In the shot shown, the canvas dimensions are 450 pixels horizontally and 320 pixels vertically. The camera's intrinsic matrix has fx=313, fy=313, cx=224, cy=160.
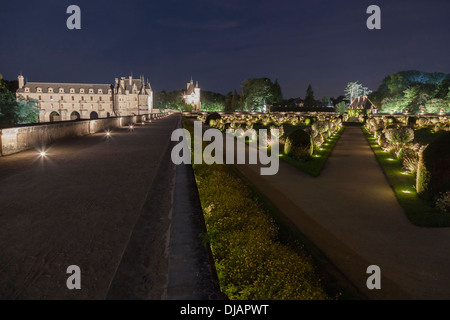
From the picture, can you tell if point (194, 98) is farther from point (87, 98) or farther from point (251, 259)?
point (251, 259)

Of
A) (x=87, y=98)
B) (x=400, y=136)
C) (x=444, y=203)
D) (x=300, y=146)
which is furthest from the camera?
(x=87, y=98)

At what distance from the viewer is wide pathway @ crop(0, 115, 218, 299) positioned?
3.49m

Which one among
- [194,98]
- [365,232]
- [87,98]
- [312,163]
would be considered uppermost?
[194,98]

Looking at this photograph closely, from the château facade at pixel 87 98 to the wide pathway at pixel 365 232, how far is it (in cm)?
9548

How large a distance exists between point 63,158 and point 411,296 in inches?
475

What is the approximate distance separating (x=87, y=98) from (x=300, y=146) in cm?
9796

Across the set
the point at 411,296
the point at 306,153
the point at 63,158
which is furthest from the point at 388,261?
A: the point at 63,158

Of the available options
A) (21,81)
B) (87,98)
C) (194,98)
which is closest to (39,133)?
(87,98)

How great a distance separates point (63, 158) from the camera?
40.2 ft

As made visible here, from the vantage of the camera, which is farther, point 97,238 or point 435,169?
point 435,169

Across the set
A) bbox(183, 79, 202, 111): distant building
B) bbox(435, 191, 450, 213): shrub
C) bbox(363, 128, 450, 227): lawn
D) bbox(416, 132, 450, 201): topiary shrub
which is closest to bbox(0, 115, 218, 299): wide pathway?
bbox(363, 128, 450, 227): lawn

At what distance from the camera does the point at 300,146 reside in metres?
15.8

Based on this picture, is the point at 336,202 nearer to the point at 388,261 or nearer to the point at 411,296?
the point at 388,261

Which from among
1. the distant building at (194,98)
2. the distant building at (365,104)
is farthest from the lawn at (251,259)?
the distant building at (194,98)
